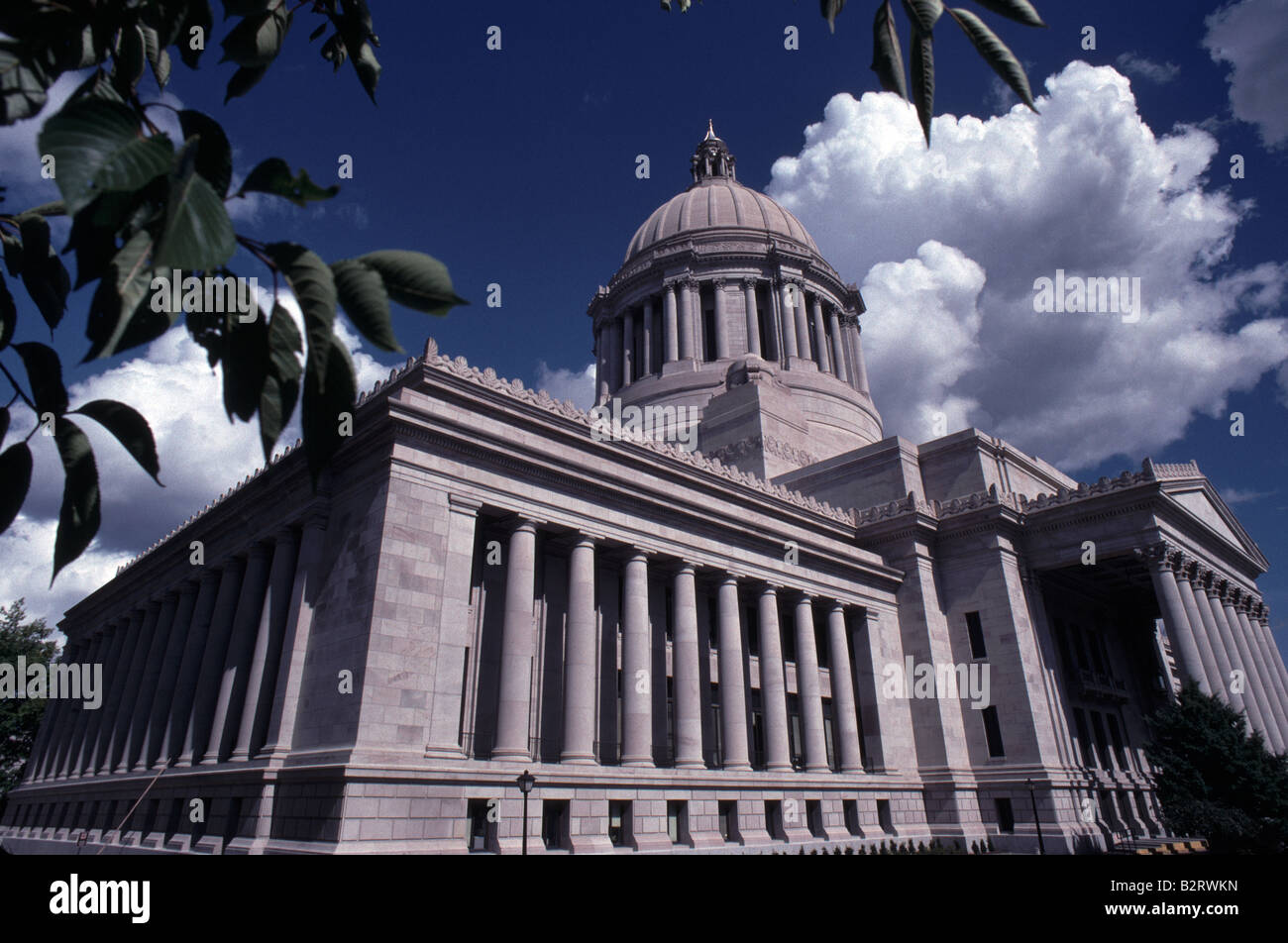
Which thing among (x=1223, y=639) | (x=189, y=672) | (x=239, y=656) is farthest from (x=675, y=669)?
(x=1223, y=639)

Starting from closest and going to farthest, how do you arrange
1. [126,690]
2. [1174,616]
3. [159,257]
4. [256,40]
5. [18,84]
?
[159,257] < [18,84] < [256,40] < [1174,616] < [126,690]

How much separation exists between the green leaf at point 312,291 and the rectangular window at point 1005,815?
4182 centimetres

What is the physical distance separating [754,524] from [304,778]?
67.9ft

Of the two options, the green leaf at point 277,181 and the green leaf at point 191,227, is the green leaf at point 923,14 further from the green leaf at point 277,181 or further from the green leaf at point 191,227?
the green leaf at point 191,227

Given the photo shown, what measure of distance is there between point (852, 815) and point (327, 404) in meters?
36.6

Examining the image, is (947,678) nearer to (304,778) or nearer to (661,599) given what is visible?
(661,599)

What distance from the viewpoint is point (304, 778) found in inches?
878

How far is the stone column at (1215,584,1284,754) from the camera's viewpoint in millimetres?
42156

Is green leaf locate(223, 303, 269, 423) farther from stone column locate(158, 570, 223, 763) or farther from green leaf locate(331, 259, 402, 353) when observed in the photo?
stone column locate(158, 570, 223, 763)

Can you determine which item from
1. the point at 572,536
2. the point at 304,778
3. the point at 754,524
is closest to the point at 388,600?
the point at 304,778

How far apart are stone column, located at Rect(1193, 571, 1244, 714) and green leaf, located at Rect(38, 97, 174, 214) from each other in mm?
48573

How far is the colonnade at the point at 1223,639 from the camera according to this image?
1497 inches

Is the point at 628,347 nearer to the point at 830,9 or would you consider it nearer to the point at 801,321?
the point at 801,321

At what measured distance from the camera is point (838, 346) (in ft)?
225
